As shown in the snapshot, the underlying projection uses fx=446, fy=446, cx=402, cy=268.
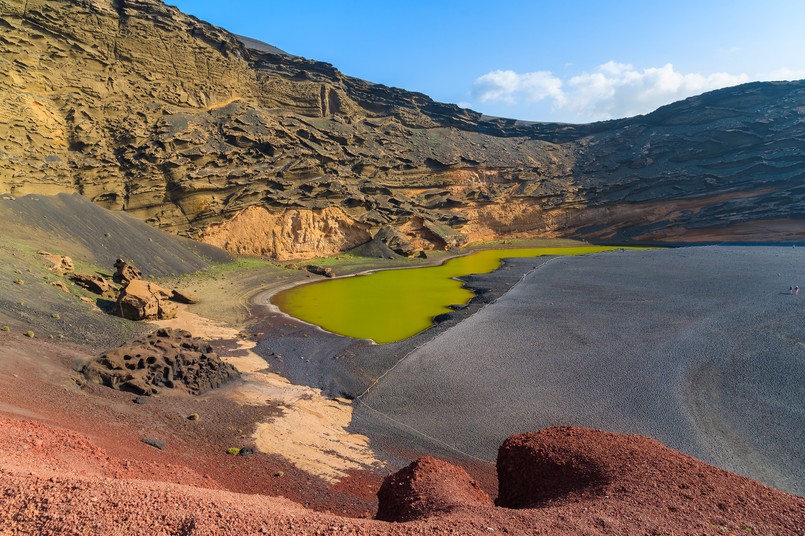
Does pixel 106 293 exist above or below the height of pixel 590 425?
above

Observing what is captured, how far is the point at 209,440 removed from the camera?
954cm

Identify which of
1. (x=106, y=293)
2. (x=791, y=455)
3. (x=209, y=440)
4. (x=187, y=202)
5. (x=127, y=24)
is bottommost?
(x=791, y=455)

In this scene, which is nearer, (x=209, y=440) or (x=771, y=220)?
(x=209, y=440)

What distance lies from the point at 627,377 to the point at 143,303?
1780 centimetres

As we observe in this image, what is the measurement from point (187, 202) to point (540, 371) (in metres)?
29.6

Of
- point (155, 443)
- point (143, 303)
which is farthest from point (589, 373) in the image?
point (143, 303)

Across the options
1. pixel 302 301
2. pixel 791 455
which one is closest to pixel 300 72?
pixel 302 301

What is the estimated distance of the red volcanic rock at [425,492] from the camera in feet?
18.6

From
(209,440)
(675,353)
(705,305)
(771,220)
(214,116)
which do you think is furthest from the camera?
(771,220)

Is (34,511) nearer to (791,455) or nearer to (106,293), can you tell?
(791,455)

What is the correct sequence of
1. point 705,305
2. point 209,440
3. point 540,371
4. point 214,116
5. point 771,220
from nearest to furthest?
1. point 209,440
2. point 540,371
3. point 705,305
4. point 214,116
5. point 771,220

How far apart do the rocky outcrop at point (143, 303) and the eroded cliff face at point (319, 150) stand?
12.9 m

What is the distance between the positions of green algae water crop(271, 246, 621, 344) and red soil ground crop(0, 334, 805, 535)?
10.4 metres

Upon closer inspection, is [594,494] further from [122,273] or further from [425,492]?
[122,273]
